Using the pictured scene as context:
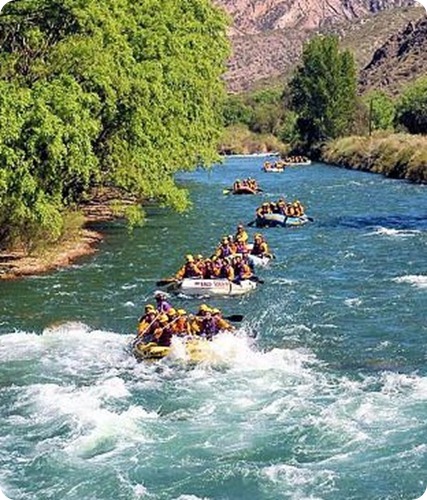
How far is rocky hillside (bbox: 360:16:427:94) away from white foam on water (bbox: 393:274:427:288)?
10165 centimetres

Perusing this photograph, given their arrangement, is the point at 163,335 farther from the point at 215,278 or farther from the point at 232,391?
the point at 215,278

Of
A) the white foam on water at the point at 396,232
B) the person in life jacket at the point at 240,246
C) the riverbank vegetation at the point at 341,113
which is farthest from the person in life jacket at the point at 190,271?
the riverbank vegetation at the point at 341,113

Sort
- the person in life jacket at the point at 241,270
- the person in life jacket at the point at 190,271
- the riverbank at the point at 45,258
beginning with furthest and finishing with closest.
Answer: the riverbank at the point at 45,258
the person in life jacket at the point at 241,270
the person in life jacket at the point at 190,271

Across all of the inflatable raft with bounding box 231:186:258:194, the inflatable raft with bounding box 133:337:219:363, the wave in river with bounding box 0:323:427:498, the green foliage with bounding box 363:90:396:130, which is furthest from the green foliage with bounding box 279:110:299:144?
the wave in river with bounding box 0:323:427:498

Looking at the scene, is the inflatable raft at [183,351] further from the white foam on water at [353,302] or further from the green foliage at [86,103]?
the green foliage at [86,103]

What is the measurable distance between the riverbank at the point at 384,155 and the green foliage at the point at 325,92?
3334 millimetres

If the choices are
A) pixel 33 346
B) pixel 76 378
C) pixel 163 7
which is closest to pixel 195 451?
pixel 76 378

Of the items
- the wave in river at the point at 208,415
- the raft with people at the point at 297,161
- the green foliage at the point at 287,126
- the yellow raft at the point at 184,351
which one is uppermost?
the yellow raft at the point at 184,351

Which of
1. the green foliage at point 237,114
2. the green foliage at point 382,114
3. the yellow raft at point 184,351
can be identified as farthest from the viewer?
the green foliage at point 237,114

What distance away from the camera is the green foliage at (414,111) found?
7569 cm

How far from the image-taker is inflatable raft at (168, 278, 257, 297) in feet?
73.7

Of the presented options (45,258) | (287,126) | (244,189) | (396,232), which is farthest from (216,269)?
(287,126)

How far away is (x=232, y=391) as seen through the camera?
14.9m

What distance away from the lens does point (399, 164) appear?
5728cm
